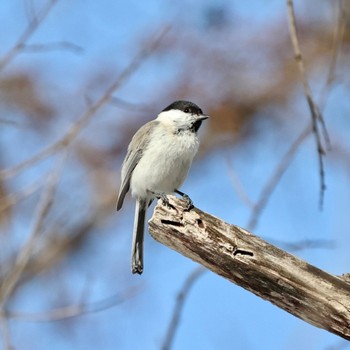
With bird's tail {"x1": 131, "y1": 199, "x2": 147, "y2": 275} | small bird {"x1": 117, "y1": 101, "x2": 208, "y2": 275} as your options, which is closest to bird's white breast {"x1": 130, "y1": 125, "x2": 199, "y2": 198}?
small bird {"x1": 117, "y1": 101, "x2": 208, "y2": 275}

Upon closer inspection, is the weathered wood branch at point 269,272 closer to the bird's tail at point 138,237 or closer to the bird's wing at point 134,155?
the bird's tail at point 138,237

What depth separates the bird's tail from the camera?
13.9 ft

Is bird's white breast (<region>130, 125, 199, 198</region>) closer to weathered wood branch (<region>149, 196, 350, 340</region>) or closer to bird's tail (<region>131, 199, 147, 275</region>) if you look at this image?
bird's tail (<region>131, 199, 147, 275</region>)

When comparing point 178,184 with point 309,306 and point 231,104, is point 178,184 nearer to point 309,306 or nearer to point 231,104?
point 309,306

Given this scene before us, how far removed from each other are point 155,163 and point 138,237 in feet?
1.38

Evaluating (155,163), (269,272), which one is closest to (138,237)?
(155,163)

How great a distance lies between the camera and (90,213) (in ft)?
23.6

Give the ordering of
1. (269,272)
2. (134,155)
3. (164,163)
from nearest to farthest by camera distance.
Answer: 1. (269,272)
2. (164,163)
3. (134,155)

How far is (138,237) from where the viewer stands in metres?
4.38

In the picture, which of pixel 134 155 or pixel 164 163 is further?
pixel 134 155

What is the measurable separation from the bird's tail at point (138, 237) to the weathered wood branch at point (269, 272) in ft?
4.17

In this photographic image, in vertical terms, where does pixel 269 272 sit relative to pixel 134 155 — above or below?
above

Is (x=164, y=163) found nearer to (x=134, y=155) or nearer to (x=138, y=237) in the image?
(x=134, y=155)

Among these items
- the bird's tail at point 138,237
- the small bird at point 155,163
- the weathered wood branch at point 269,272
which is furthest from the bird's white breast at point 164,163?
the weathered wood branch at point 269,272
